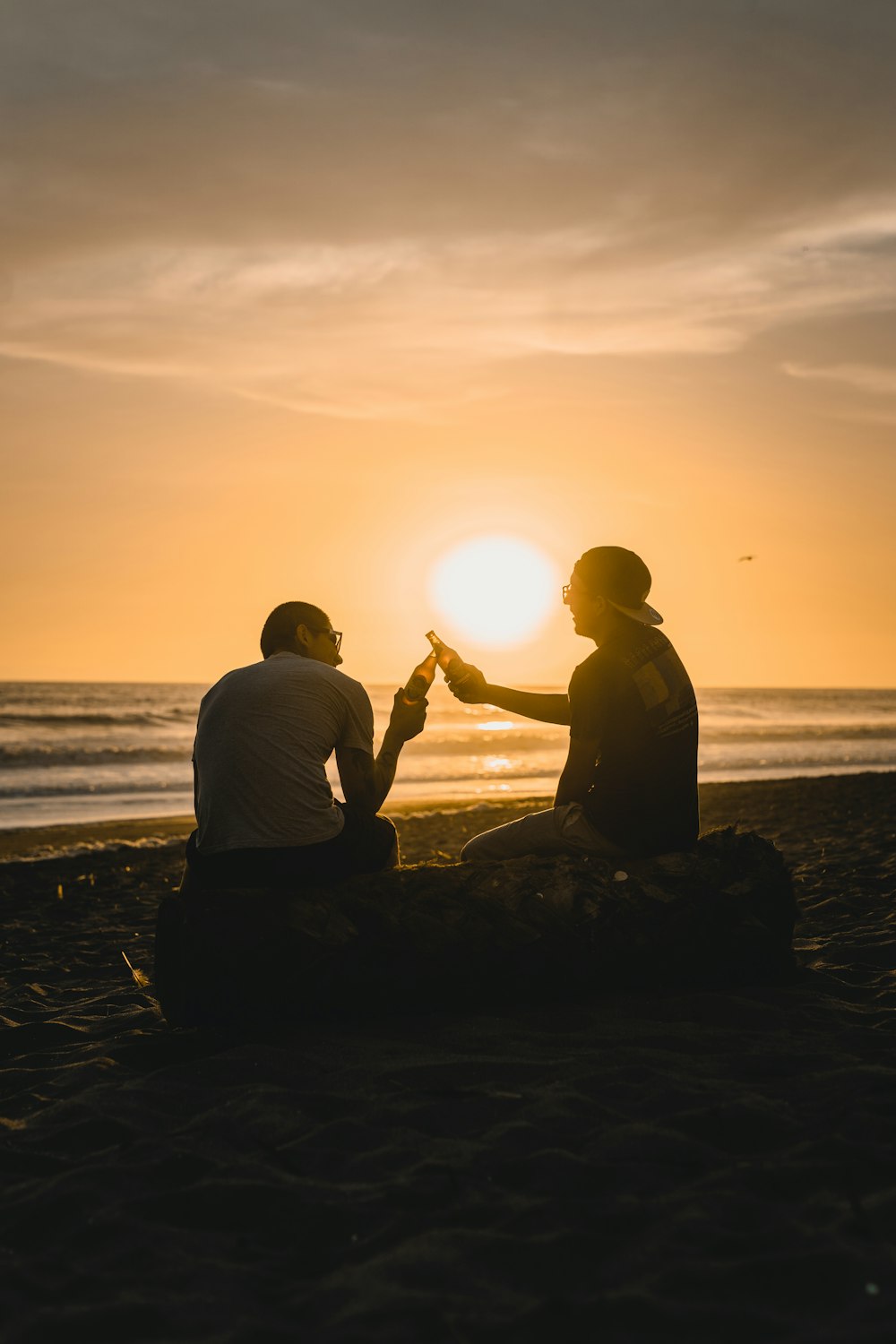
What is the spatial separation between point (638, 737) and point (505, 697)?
123 centimetres

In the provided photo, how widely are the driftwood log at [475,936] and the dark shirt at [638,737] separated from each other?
0.58 ft

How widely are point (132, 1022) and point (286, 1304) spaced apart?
275 cm

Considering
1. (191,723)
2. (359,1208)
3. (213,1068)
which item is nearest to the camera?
(359,1208)

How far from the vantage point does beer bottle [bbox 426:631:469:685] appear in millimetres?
6074

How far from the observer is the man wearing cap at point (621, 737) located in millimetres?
5094

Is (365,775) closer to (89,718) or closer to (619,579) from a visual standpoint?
(619,579)

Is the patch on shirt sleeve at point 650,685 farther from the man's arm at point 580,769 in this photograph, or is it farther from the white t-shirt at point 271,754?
the white t-shirt at point 271,754

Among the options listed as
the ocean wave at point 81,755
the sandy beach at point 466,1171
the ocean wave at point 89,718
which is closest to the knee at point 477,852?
the sandy beach at point 466,1171

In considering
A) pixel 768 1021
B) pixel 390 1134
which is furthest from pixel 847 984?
pixel 390 1134

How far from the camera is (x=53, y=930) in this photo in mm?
7633

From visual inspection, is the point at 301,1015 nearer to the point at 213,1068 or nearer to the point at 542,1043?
the point at 213,1068

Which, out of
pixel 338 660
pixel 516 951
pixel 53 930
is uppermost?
pixel 338 660

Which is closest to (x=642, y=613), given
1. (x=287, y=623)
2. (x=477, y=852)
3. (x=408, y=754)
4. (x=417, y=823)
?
(x=477, y=852)

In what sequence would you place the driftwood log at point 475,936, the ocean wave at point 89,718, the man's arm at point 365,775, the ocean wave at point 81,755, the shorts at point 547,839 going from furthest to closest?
the ocean wave at point 89,718, the ocean wave at point 81,755, the shorts at point 547,839, the man's arm at point 365,775, the driftwood log at point 475,936
